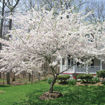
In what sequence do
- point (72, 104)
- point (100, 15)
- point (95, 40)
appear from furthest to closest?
point (100, 15) < point (95, 40) < point (72, 104)

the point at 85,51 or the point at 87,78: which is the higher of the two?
the point at 85,51

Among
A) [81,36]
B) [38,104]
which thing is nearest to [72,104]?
[38,104]

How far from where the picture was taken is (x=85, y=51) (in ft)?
24.6

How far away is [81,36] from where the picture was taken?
7453 mm

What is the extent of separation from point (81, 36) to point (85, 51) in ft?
2.34

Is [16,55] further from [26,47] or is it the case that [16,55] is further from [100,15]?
[100,15]

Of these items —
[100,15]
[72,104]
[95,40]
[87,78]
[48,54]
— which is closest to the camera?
[72,104]

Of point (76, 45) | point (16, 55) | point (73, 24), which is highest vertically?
point (73, 24)

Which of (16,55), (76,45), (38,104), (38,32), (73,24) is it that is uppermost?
(73,24)

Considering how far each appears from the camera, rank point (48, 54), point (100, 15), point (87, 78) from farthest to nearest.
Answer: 1. point (100, 15)
2. point (87, 78)
3. point (48, 54)

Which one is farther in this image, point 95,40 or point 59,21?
point 95,40

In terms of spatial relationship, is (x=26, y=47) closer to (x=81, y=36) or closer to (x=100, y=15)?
(x=81, y=36)

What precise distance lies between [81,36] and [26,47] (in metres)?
2.53

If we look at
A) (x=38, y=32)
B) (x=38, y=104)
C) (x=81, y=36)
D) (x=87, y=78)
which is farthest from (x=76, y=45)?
(x=87, y=78)
